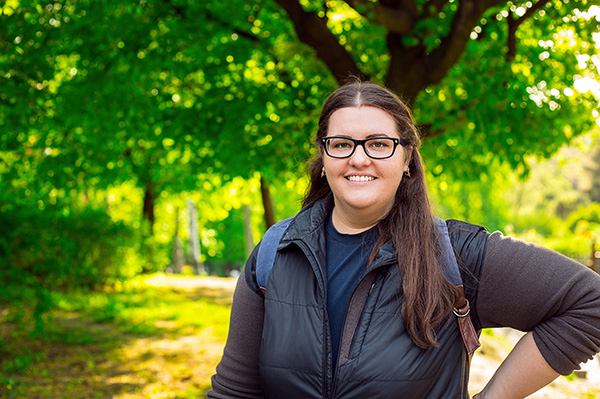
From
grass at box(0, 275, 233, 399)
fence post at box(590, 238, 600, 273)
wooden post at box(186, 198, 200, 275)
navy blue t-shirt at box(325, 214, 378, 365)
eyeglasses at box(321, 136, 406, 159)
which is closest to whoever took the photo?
navy blue t-shirt at box(325, 214, 378, 365)

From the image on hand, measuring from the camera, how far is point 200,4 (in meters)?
7.34

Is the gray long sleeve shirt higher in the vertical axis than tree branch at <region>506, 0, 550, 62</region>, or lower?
lower

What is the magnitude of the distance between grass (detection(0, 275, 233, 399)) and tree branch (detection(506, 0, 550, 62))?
543cm

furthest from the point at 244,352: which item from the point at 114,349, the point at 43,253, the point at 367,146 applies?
the point at 114,349

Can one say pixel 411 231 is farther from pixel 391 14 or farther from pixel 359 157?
pixel 391 14

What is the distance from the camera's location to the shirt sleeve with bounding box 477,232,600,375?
1895 millimetres

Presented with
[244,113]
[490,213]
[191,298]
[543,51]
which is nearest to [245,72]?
[244,113]

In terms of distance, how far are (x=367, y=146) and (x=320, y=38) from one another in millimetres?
3974

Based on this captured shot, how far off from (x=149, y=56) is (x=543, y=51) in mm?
5159

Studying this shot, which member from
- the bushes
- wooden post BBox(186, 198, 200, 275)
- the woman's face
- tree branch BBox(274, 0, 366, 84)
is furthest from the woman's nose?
wooden post BBox(186, 198, 200, 275)

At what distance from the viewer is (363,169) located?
6.80 feet

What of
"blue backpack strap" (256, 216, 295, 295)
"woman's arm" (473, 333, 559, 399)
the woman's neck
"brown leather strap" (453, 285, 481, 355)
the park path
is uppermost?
the woman's neck

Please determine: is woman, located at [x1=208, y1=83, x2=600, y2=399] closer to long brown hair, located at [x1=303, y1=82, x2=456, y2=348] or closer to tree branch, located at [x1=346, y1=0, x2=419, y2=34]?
long brown hair, located at [x1=303, y1=82, x2=456, y2=348]

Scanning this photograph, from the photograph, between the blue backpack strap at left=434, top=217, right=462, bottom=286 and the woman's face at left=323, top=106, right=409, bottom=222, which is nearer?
the blue backpack strap at left=434, top=217, right=462, bottom=286
